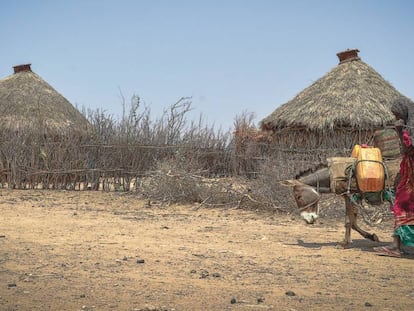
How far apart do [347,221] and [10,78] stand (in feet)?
61.3

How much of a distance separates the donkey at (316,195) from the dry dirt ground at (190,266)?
0.32m

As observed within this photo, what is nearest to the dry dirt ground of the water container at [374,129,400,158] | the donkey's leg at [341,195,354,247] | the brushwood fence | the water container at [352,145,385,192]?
the donkey's leg at [341,195,354,247]

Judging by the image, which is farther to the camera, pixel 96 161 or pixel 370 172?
pixel 96 161

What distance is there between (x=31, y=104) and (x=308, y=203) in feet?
51.6

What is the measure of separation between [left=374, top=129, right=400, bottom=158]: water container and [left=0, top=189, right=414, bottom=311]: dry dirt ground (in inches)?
47.9

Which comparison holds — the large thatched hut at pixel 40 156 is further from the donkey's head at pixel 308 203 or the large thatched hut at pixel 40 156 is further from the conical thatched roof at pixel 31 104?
the donkey's head at pixel 308 203

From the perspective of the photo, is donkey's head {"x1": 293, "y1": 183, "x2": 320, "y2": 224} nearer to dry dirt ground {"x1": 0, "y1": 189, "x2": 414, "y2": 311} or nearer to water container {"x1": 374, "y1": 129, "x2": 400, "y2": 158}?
dry dirt ground {"x1": 0, "y1": 189, "x2": 414, "y2": 311}

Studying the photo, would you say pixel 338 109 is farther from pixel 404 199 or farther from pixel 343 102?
pixel 404 199

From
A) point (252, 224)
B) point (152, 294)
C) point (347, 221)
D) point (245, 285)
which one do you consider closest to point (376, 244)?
point (347, 221)

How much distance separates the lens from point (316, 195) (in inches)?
258

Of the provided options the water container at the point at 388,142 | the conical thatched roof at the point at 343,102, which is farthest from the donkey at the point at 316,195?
the conical thatched roof at the point at 343,102

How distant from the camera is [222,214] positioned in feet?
32.0

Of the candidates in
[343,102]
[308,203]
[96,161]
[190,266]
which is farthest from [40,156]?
[190,266]

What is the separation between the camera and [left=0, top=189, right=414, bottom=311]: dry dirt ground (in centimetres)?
388
